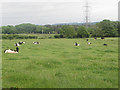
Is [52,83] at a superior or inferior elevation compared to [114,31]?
inferior

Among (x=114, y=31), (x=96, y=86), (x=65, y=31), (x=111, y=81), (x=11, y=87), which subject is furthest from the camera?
(x=65, y=31)

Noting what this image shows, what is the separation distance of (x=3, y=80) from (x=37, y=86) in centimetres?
166

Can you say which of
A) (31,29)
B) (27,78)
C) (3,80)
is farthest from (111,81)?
(31,29)

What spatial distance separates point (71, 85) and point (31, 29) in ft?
403

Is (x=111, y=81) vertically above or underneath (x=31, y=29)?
underneath

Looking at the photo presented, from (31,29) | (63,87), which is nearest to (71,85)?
(63,87)

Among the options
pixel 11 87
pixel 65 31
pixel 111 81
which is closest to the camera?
pixel 11 87

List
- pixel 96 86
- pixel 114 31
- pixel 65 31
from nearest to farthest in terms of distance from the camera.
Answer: pixel 96 86 < pixel 114 31 < pixel 65 31

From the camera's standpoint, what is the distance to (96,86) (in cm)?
549

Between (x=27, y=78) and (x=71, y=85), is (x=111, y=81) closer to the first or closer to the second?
(x=71, y=85)

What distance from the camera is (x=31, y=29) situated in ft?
411

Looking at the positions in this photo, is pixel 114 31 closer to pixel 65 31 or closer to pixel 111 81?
pixel 65 31

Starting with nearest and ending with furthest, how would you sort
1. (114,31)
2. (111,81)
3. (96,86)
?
(96,86) → (111,81) → (114,31)

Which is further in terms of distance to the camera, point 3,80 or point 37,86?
point 3,80
